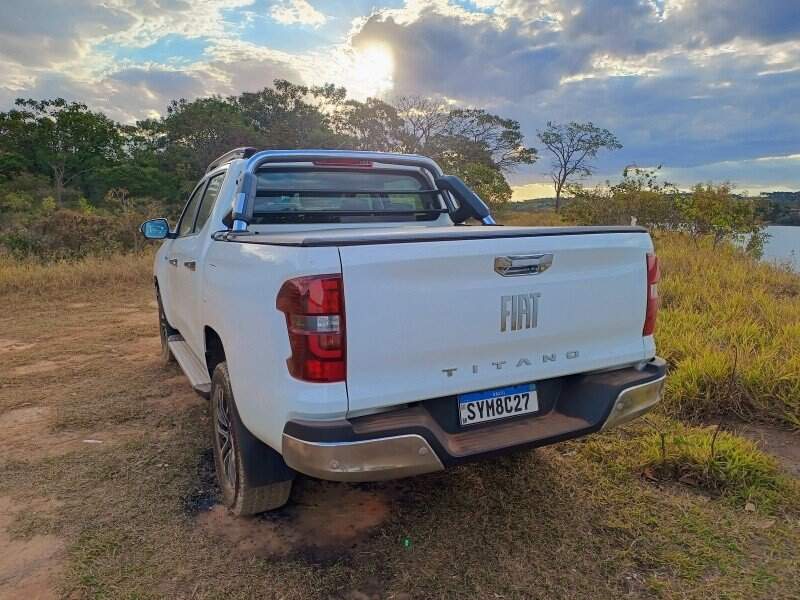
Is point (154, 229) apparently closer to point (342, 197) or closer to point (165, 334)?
point (165, 334)

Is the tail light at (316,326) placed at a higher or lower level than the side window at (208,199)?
lower

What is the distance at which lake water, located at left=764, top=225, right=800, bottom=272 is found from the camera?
8.61 metres

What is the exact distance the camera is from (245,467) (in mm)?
2451

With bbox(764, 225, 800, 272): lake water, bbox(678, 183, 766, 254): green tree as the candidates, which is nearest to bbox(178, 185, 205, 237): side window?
bbox(764, 225, 800, 272): lake water

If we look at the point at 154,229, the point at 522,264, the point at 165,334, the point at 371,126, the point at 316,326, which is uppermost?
the point at 371,126

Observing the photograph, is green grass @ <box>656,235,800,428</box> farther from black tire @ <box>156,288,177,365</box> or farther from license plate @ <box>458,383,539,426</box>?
black tire @ <box>156,288,177,365</box>

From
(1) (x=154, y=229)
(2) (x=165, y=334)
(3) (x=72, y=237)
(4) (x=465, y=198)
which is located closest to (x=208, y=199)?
(1) (x=154, y=229)

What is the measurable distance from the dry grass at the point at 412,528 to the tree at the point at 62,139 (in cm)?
3200

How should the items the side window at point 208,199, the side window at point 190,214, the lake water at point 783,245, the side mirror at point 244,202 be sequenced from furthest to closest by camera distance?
1. the lake water at point 783,245
2. the side window at point 190,214
3. the side window at point 208,199
4. the side mirror at point 244,202

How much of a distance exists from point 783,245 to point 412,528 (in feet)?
35.7

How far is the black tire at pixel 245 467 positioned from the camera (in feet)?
7.98

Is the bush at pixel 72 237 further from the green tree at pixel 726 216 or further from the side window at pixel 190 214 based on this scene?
the green tree at pixel 726 216

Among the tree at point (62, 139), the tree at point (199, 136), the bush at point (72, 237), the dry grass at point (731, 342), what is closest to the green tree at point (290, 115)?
the tree at point (199, 136)

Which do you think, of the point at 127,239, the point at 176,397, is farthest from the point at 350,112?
the point at 176,397
